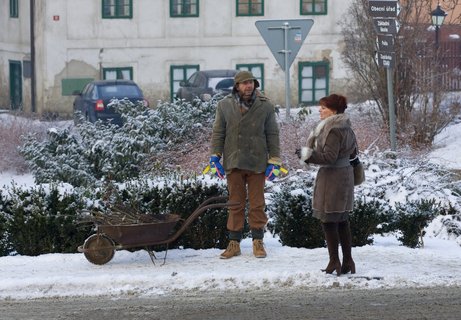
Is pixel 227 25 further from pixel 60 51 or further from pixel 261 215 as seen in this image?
pixel 261 215

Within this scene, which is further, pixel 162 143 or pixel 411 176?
pixel 162 143

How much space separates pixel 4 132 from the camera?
24875 millimetres

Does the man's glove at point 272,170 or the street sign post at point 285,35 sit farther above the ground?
A: the street sign post at point 285,35

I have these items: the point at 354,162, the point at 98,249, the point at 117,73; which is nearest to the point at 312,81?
the point at 117,73

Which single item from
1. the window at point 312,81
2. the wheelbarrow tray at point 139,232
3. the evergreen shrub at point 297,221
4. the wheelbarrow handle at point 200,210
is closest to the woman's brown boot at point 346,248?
the wheelbarrow handle at point 200,210

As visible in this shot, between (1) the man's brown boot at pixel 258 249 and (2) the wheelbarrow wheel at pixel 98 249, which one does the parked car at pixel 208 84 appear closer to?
(1) the man's brown boot at pixel 258 249

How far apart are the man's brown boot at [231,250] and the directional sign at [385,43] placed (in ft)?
21.1

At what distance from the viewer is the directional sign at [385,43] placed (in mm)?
17344

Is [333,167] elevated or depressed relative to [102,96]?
elevated

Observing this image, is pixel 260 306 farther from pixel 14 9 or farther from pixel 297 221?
pixel 14 9

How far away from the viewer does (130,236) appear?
11.2 meters

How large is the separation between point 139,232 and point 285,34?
9617 millimetres

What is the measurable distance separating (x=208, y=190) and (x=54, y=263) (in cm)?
171

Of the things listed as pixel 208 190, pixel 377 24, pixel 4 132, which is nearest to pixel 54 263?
pixel 208 190
